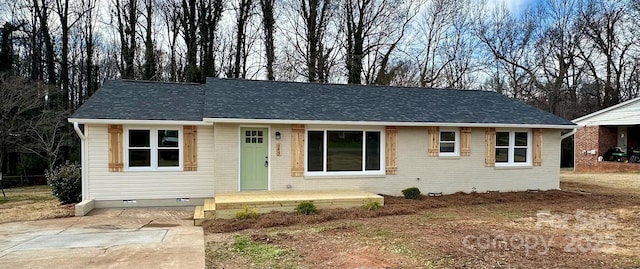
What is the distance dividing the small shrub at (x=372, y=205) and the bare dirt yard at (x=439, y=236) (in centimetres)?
19

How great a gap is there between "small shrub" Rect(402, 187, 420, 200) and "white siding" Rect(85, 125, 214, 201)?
17.7ft

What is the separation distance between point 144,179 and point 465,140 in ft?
29.9

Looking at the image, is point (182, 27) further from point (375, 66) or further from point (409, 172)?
point (409, 172)

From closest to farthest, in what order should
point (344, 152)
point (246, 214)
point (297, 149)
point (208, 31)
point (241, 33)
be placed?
point (246, 214) → point (297, 149) → point (344, 152) → point (208, 31) → point (241, 33)

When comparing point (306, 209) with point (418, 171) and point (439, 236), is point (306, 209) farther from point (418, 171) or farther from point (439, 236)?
point (418, 171)

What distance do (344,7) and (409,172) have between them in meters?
16.3

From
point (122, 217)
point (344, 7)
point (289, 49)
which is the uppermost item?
point (344, 7)

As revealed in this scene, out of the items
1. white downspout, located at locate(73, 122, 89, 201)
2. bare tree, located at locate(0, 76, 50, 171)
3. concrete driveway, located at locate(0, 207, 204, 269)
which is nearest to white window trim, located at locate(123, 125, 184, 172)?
white downspout, located at locate(73, 122, 89, 201)

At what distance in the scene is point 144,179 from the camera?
1024 cm

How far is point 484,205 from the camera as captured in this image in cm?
1022

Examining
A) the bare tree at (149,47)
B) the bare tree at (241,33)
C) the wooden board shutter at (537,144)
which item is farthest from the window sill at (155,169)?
the bare tree at (241,33)

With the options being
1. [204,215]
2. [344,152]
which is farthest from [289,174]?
[204,215]

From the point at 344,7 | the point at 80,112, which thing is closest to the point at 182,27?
the point at 344,7

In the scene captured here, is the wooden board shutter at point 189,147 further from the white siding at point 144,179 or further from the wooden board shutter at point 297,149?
the wooden board shutter at point 297,149
